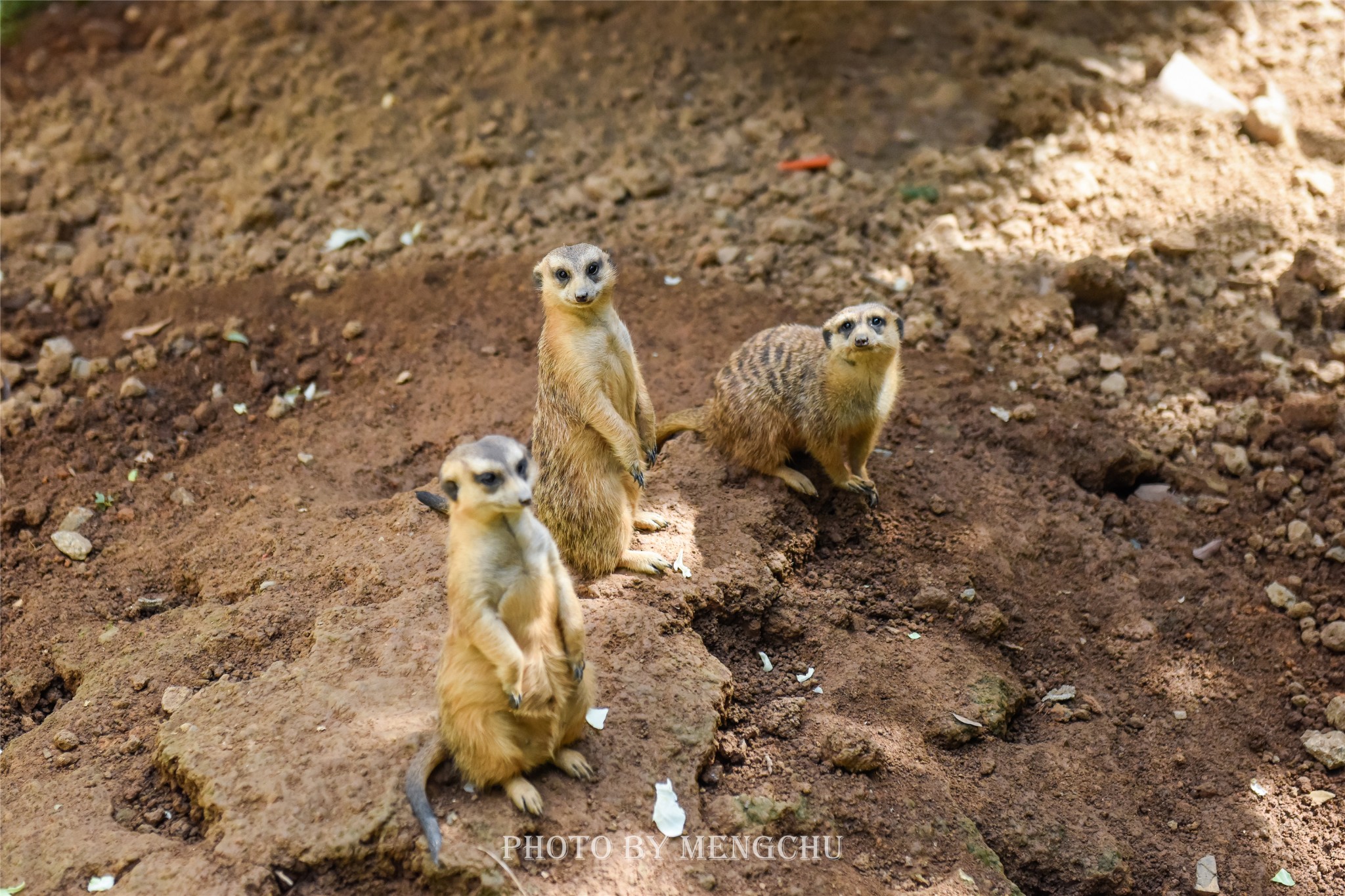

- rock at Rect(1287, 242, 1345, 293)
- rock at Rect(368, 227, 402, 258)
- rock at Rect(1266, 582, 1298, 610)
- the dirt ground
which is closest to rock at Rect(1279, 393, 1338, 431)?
the dirt ground

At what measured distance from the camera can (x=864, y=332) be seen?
3.93 meters

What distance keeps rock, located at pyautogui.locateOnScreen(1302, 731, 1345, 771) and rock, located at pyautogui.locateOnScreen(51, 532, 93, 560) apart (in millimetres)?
4613

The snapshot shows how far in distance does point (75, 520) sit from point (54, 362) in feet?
3.86

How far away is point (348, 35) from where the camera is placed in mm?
6879

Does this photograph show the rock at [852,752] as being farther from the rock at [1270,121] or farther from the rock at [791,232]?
the rock at [1270,121]

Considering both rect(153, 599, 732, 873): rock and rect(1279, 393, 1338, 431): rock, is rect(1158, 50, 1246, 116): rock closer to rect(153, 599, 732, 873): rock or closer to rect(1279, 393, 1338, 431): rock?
rect(1279, 393, 1338, 431): rock

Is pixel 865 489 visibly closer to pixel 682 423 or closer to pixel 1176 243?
pixel 682 423

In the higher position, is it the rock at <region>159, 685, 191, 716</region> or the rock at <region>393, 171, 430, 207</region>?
the rock at <region>393, 171, 430, 207</region>

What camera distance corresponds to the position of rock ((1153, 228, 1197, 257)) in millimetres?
5460

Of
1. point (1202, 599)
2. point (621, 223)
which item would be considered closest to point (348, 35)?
point (621, 223)

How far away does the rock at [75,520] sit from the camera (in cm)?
458

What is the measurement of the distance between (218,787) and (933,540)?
2601mm

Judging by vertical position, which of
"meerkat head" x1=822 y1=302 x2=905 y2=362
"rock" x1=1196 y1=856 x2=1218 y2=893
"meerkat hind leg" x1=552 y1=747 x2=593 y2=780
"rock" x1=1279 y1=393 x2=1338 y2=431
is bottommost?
"rock" x1=1196 y1=856 x2=1218 y2=893

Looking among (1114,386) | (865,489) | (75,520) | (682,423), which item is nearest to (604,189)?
(682,423)
